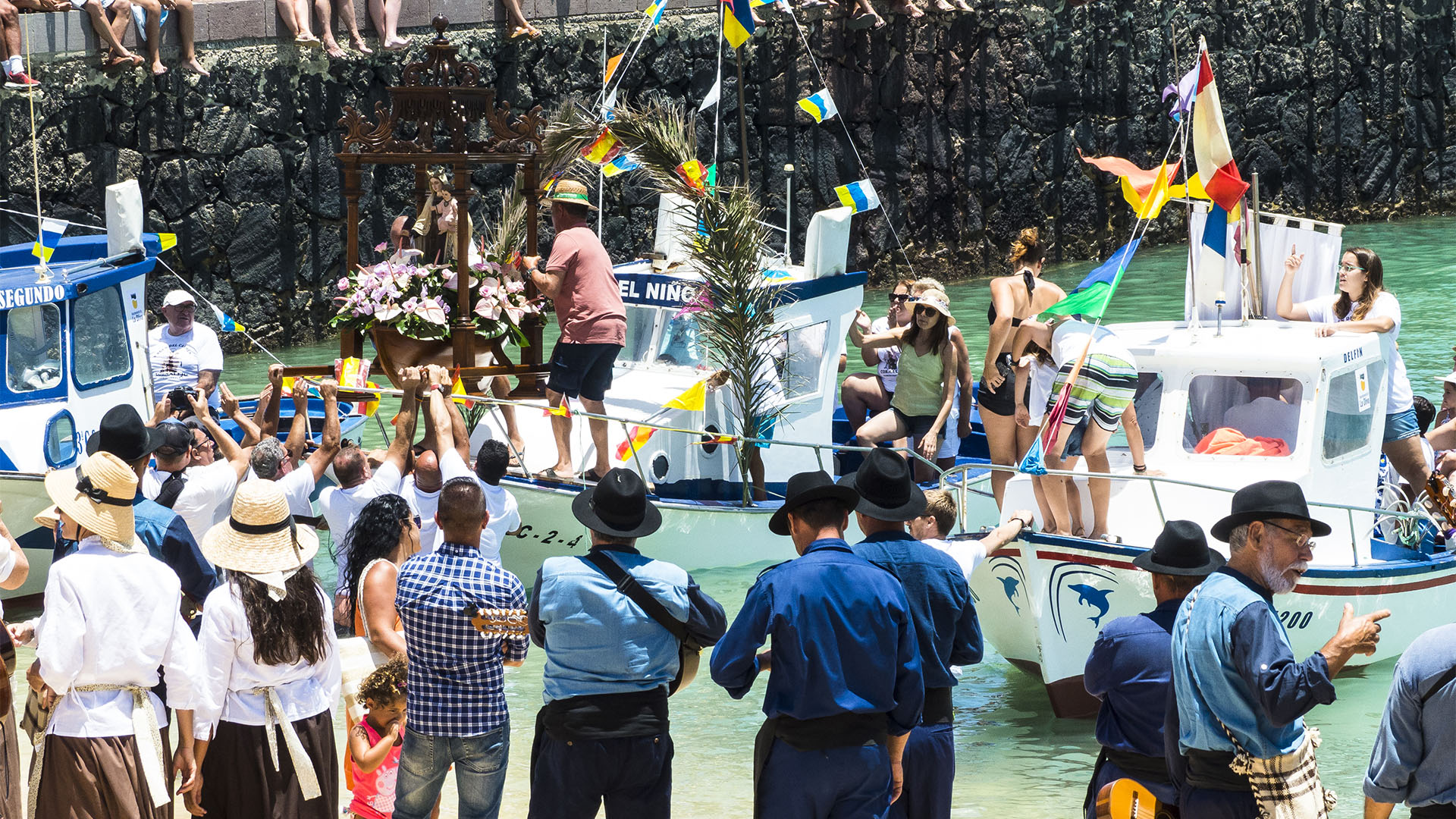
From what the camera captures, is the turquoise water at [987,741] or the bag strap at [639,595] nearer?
the bag strap at [639,595]

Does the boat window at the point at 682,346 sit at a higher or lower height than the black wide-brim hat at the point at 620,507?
lower

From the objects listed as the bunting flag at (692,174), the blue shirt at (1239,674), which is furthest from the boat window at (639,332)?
the blue shirt at (1239,674)

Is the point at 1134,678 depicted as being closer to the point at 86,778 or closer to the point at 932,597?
the point at 932,597

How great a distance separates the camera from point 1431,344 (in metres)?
20.7

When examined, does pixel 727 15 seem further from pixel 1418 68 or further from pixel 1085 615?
pixel 1418 68

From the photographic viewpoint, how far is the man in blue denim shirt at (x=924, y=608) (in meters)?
5.74

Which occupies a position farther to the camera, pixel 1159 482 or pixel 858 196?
pixel 858 196

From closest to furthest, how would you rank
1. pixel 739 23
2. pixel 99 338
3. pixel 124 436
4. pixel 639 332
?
pixel 124 436
pixel 99 338
pixel 639 332
pixel 739 23

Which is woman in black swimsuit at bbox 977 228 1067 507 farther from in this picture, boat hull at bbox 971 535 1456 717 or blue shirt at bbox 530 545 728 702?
blue shirt at bbox 530 545 728 702

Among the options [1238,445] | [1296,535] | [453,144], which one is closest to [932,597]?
[1296,535]

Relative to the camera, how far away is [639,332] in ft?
41.5

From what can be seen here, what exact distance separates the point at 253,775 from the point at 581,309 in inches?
220

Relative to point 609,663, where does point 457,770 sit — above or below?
below

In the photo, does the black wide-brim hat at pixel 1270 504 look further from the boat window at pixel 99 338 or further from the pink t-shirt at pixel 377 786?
the boat window at pixel 99 338
